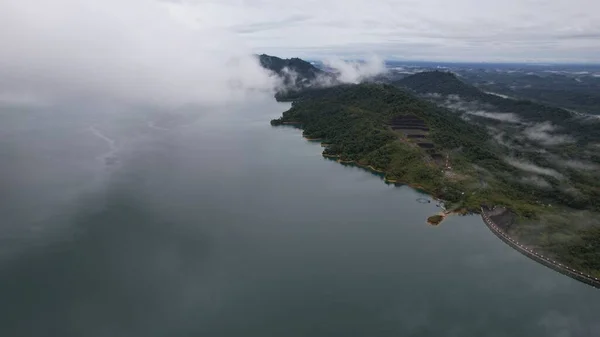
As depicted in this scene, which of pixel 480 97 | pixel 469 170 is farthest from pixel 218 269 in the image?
pixel 480 97

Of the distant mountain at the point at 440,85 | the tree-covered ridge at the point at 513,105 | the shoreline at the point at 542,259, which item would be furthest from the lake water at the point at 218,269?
the distant mountain at the point at 440,85

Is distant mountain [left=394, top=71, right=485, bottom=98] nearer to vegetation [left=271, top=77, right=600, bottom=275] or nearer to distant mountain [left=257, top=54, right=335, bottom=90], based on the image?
distant mountain [left=257, top=54, right=335, bottom=90]

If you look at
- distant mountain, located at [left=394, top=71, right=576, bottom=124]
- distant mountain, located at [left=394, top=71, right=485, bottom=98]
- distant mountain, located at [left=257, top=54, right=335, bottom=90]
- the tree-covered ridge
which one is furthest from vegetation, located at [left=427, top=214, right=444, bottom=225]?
distant mountain, located at [left=257, top=54, right=335, bottom=90]

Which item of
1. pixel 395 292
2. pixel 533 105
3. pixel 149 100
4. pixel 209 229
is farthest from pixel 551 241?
pixel 149 100

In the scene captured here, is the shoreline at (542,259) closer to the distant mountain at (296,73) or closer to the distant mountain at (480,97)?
the distant mountain at (480,97)

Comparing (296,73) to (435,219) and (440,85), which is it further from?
(435,219)

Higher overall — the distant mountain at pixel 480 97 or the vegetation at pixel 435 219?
the distant mountain at pixel 480 97
